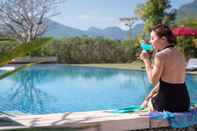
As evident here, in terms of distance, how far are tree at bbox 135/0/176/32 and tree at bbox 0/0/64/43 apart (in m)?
7.15

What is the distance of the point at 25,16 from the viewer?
25.2 metres

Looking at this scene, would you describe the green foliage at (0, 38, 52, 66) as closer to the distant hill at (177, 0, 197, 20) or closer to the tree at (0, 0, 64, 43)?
the tree at (0, 0, 64, 43)

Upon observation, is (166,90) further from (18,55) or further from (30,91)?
(30,91)

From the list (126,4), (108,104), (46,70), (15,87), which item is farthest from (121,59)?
(126,4)

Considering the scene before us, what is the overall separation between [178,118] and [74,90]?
28.9 feet

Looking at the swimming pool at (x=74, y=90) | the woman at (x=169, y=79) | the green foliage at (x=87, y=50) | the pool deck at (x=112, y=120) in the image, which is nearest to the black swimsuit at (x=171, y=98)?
the woman at (x=169, y=79)

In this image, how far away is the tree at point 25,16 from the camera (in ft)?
81.9

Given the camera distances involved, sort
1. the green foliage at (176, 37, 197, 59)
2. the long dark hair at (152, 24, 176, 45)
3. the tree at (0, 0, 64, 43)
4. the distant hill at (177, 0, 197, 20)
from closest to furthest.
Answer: the long dark hair at (152, 24, 176, 45)
the green foliage at (176, 37, 197, 59)
the tree at (0, 0, 64, 43)
the distant hill at (177, 0, 197, 20)

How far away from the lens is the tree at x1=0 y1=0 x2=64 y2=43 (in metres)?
25.0

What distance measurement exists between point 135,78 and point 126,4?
2450 cm

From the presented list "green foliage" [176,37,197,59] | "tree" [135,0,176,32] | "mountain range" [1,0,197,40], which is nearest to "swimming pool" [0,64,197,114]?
"mountain range" [1,0,197,40]

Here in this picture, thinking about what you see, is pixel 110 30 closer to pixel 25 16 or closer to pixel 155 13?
pixel 25 16

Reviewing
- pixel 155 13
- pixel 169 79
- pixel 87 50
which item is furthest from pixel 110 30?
pixel 169 79

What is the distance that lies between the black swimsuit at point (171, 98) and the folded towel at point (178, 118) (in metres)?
0.09
